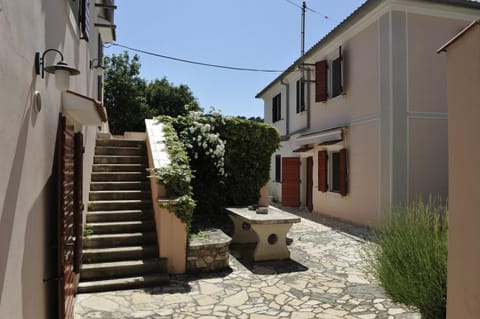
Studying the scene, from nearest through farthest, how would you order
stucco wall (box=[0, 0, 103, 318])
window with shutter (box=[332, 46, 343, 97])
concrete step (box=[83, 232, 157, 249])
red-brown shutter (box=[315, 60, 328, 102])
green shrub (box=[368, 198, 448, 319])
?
stucco wall (box=[0, 0, 103, 318]) → green shrub (box=[368, 198, 448, 319]) → concrete step (box=[83, 232, 157, 249]) → window with shutter (box=[332, 46, 343, 97]) → red-brown shutter (box=[315, 60, 328, 102])

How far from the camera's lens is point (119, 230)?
6.77 meters

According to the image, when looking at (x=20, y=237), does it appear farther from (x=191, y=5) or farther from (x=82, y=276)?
(x=191, y=5)

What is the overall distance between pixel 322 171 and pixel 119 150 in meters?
7.82

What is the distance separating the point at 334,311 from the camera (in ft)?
15.9

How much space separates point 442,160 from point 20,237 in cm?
1119

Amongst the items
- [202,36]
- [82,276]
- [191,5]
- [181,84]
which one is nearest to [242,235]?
[82,276]

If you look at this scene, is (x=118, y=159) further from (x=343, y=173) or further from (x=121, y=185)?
(x=343, y=173)

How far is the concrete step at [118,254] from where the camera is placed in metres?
6.04

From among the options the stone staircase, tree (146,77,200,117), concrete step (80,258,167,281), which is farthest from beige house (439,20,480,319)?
tree (146,77,200,117)

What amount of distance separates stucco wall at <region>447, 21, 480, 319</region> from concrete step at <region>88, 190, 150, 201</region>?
6292mm

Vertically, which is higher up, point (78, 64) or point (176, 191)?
point (78, 64)

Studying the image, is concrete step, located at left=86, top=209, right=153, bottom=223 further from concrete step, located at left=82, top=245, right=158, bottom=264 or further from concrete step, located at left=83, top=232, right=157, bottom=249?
Answer: concrete step, located at left=82, top=245, right=158, bottom=264

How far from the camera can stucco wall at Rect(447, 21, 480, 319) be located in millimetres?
2662

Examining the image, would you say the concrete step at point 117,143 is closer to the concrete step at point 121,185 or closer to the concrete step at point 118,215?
the concrete step at point 121,185
